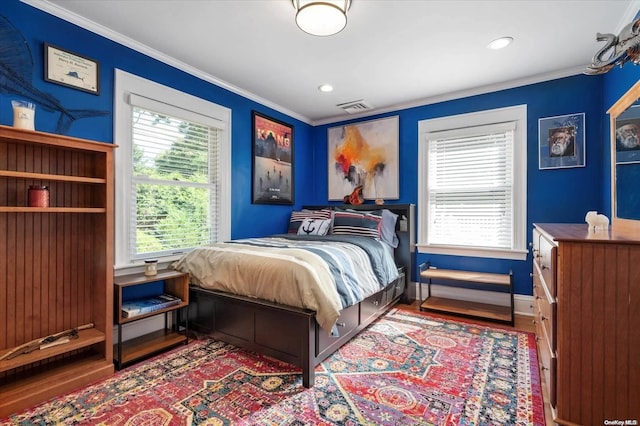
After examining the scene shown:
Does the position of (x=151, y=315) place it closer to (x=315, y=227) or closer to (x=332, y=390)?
(x=332, y=390)

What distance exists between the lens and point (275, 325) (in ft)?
6.87

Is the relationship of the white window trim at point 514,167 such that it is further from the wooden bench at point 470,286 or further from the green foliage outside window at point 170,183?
the green foliage outside window at point 170,183

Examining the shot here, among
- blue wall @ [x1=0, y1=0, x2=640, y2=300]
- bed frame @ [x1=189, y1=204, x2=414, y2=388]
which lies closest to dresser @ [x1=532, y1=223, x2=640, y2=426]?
bed frame @ [x1=189, y1=204, x2=414, y2=388]

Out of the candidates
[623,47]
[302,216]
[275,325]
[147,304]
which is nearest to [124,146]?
[147,304]

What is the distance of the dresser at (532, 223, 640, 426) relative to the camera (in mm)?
1295

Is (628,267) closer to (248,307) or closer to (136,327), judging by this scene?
(248,307)

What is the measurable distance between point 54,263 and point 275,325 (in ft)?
5.12

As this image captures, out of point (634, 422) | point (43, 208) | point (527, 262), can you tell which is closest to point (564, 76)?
point (527, 262)

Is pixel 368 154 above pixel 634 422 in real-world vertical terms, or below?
above

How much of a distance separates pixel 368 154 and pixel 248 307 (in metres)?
2.81

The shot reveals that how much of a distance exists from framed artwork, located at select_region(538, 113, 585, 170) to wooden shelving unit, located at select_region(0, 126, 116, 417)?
3.93 meters

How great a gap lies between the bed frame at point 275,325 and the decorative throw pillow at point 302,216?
4.39 ft

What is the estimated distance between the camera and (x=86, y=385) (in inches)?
74.4

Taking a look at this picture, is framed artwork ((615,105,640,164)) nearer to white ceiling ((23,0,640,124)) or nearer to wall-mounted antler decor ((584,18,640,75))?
wall-mounted antler decor ((584,18,640,75))
